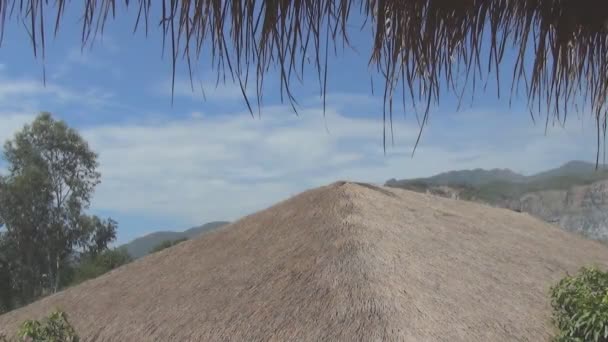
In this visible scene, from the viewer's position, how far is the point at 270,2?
4.24 ft

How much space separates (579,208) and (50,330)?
1479cm

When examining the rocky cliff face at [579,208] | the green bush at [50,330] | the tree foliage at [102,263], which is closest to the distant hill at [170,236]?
the tree foliage at [102,263]

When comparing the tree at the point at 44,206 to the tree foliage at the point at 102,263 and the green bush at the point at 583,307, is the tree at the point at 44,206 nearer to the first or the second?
the tree foliage at the point at 102,263

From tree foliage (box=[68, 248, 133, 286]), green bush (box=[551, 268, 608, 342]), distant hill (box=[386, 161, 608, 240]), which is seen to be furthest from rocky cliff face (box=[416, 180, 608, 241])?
green bush (box=[551, 268, 608, 342])

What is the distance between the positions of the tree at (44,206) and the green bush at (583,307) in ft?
60.0

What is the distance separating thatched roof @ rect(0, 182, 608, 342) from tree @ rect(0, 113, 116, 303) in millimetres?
13851

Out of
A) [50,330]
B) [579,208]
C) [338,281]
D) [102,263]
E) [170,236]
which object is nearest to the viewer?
[50,330]

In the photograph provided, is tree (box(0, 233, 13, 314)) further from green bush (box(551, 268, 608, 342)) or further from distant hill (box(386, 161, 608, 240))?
green bush (box(551, 268, 608, 342))

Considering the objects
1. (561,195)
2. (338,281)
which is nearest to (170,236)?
(561,195)

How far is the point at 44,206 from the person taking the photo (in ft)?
70.8

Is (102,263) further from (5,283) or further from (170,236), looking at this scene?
(170,236)

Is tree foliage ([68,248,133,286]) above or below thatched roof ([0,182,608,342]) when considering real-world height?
above

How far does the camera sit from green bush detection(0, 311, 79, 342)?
183 inches

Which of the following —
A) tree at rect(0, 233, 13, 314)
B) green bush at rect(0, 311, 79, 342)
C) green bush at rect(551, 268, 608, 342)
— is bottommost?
green bush at rect(551, 268, 608, 342)
